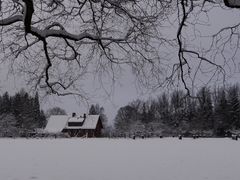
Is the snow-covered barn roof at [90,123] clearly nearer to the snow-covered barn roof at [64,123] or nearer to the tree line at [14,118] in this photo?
the snow-covered barn roof at [64,123]

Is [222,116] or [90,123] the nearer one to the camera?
[222,116]

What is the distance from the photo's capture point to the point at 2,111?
77.9 meters

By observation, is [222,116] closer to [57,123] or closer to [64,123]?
[64,123]

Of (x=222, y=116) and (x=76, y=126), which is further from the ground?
(x=222, y=116)

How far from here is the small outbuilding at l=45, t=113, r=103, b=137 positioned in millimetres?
78188

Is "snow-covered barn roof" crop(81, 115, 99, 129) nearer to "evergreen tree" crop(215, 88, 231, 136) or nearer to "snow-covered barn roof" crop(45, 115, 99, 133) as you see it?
"snow-covered barn roof" crop(45, 115, 99, 133)

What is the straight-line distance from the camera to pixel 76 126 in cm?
8062

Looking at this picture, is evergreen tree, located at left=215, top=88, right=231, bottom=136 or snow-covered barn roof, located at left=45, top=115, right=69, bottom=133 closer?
evergreen tree, located at left=215, top=88, right=231, bottom=136

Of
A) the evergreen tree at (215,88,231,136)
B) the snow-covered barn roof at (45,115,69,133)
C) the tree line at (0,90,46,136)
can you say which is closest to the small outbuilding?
the snow-covered barn roof at (45,115,69,133)

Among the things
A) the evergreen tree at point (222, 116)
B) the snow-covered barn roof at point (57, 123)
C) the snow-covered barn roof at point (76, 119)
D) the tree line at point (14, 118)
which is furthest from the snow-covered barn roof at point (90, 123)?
the evergreen tree at point (222, 116)

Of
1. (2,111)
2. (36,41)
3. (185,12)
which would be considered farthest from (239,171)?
(2,111)

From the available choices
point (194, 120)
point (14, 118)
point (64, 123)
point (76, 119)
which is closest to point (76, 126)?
point (76, 119)

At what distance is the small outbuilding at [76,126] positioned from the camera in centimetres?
7819

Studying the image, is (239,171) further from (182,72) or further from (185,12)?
(185,12)
